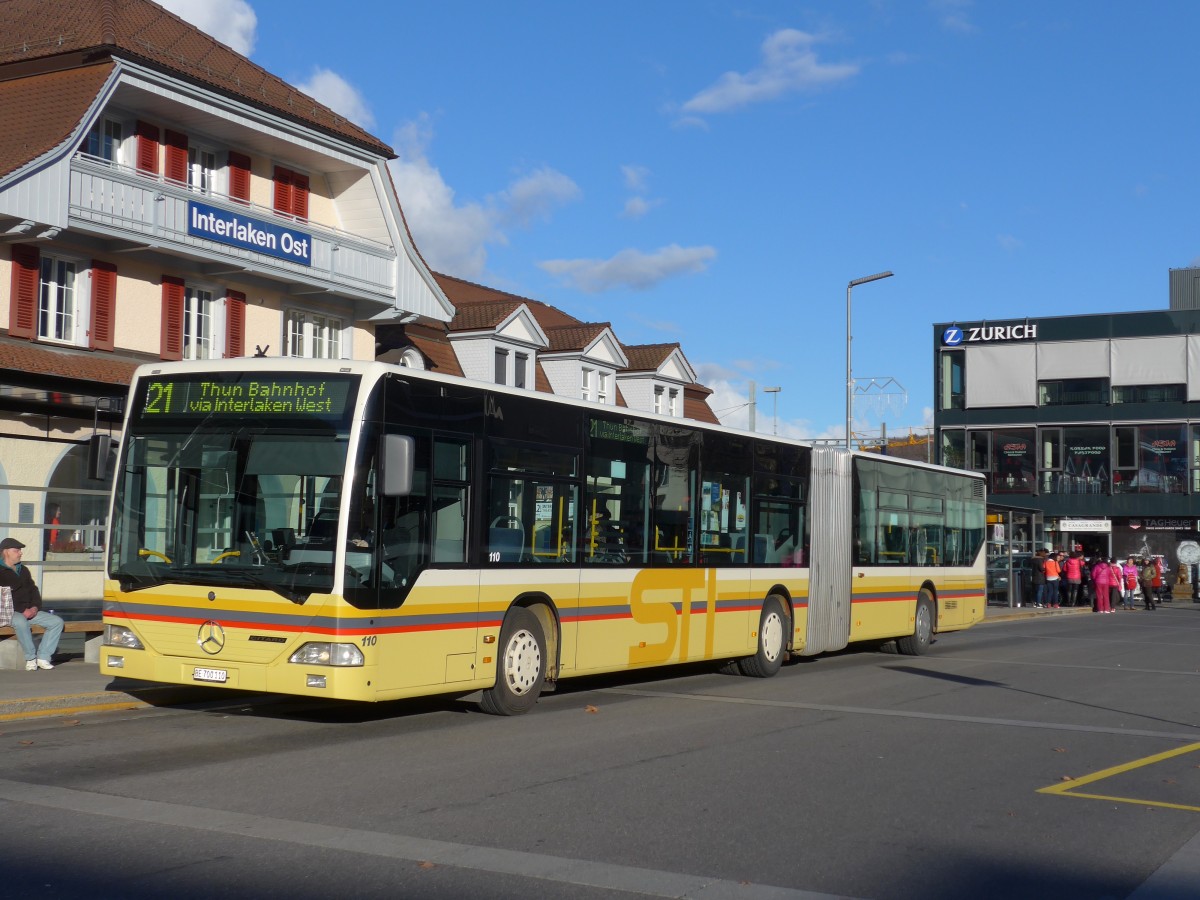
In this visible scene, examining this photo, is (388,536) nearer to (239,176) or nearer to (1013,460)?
(239,176)

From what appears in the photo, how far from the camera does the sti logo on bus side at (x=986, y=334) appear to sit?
215 feet

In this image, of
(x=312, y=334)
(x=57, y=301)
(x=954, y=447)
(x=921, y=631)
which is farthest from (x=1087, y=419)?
(x=57, y=301)

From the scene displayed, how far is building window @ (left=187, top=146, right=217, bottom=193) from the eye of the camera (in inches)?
1009

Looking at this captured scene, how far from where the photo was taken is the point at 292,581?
35.2ft

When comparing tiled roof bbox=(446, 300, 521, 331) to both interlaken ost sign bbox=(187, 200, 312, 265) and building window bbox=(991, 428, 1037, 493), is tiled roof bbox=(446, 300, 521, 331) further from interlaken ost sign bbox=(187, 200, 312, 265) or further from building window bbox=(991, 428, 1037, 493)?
building window bbox=(991, 428, 1037, 493)

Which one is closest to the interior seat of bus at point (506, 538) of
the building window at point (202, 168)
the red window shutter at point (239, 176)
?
the building window at point (202, 168)

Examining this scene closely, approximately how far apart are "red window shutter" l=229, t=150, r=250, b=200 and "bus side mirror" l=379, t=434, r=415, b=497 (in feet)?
55.7

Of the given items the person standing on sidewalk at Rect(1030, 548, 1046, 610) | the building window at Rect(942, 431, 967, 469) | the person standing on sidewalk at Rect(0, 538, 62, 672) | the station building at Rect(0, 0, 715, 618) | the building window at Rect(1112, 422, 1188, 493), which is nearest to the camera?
the person standing on sidewalk at Rect(0, 538, 62, 672)

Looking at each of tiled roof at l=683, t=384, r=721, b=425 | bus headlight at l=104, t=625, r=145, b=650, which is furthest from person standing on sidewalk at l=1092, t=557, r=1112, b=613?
bus headlight at l=104, t=625, r=145, b=650

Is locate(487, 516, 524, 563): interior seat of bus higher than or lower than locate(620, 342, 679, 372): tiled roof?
lower

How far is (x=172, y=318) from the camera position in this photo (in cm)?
2511

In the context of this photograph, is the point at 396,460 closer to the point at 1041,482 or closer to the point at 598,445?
the point at 598,445

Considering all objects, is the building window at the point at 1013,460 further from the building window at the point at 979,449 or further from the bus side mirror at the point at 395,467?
the bus side mirror at the point at 395,467

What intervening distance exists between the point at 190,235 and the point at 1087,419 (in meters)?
49.6
